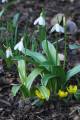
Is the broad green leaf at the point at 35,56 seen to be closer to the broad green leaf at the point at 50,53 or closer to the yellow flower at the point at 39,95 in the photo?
the broad green leaf at the point at 50,53

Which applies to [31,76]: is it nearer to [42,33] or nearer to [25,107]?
[25,107]

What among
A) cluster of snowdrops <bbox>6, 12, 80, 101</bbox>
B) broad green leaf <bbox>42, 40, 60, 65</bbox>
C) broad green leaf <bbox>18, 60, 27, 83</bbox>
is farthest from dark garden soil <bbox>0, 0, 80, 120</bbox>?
broad green leaf <bbox>42, 40, 60, 65</bbox>

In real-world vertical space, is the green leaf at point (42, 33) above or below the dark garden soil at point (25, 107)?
above

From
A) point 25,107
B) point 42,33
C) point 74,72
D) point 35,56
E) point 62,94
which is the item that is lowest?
point 25,107

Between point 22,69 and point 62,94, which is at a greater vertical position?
point 22,69

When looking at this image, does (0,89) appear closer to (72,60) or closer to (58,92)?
(58,92)

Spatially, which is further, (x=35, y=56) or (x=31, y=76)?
(x=35, y=56)

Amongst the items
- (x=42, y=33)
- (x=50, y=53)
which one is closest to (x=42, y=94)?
(x=50, y=53)

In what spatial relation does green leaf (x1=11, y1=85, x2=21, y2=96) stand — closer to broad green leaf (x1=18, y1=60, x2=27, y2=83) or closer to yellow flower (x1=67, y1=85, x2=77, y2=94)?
broad green leaf (x1=18, y1=60, x2=27, y2=83)

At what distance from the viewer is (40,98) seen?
342cm

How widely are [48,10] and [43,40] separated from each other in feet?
5.60

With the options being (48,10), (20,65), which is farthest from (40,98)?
(48,10)

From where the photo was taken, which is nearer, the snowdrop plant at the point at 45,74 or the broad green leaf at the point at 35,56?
the snowdrop plant at the point at 45,74

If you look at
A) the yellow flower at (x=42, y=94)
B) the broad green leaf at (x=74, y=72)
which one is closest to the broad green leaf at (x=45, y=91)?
the yellow flower at (x=42, y=94)
